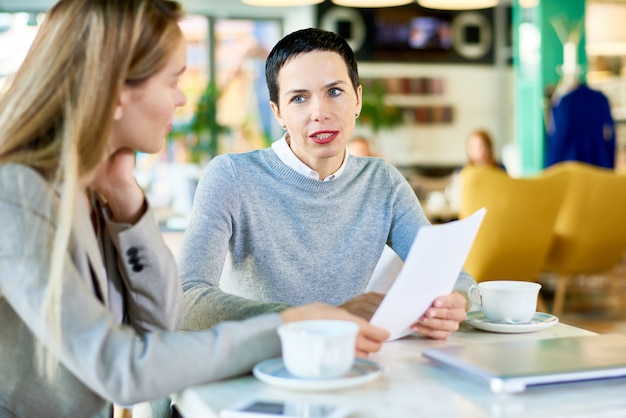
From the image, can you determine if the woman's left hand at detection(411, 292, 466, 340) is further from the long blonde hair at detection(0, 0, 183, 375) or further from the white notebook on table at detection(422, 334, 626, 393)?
the long blonde hair at detection(0, 0, 183, 375)

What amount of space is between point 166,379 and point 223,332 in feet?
0.33

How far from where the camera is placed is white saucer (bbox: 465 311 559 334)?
55.7 inches

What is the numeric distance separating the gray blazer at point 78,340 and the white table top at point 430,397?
4 centimetres

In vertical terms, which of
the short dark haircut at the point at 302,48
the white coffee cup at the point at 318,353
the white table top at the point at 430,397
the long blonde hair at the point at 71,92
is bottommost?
the white table top at the point at 430,397

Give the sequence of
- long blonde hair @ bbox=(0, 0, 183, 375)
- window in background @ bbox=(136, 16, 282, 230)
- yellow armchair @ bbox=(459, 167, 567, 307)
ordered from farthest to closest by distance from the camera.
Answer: window in background @ bbox=(136, 16, 282, 230) < yellow armchair @ bbox=(459, 167, 567, 307) < long blonde hair @ bbox=(0, 0, 183, 375)

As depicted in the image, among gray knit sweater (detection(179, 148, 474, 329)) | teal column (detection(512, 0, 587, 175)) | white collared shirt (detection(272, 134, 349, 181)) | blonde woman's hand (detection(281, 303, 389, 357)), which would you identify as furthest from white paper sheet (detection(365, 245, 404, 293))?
teal column (detection(512, 0, 587, 175))

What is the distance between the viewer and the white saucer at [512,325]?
1.41 metres

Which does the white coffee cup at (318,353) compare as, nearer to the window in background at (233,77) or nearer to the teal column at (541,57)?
the teal column at (541,57)

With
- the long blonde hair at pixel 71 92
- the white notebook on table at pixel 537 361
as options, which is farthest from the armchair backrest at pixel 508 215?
the long blonde hair at pixel 71 92

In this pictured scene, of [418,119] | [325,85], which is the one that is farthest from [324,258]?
[418,119]

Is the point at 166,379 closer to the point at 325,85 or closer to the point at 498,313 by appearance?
the point at 498,313

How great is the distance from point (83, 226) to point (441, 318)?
57cm

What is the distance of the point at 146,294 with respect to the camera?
1.33m

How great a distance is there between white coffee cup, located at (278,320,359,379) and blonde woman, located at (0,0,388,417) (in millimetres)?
84
